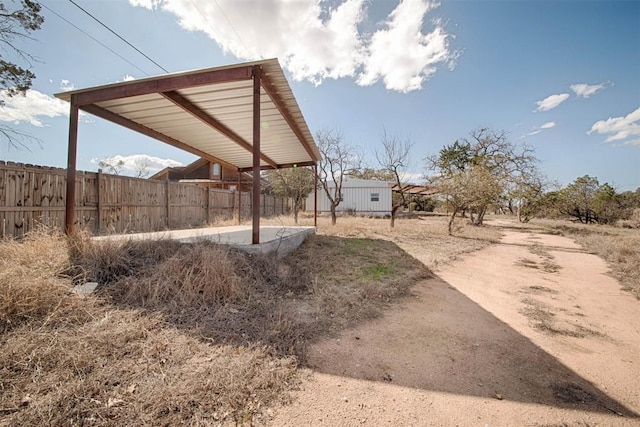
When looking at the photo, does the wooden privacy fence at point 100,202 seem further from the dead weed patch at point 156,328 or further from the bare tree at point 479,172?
the bare tree at point 479,172

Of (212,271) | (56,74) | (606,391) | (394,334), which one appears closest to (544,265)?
(606,391)

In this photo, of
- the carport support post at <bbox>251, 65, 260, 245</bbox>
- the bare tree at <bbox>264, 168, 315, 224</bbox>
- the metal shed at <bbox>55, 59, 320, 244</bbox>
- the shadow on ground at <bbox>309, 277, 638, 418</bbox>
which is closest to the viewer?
the shadow on ground at <bbox>309, 277, 638, 418</bbox>

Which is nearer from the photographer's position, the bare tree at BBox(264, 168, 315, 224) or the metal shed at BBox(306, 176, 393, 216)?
the bare tree at BBox(264, 168, 315, 224)

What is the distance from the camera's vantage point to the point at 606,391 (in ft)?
5.81

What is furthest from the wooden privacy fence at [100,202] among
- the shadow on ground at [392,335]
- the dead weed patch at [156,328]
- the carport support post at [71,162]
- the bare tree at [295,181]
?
the bare tree at [295,181]

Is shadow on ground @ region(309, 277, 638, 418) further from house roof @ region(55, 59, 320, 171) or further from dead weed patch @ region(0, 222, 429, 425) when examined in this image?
house roof @ region(55, 59, 320, 171)

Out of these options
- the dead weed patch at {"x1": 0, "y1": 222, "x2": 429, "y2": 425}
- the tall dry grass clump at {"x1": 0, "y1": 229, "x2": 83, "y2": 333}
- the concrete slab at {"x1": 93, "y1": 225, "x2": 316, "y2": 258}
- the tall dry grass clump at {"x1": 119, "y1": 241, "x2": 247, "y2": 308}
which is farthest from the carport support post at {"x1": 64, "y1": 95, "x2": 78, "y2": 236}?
the tall dry grass clump at {"x1": 119, "y1": 241, "x2": 247, "y2": 308}

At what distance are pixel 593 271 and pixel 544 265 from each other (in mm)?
783

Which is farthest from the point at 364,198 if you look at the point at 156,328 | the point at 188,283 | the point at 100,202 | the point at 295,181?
the point at 156,328

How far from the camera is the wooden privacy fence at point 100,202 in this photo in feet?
14.4

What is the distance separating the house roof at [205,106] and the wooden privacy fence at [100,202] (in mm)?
1770

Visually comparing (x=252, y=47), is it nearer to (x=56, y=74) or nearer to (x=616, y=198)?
(x=56, y=74)

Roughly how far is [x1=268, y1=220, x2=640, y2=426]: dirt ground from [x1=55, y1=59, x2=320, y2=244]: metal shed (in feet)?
8.53

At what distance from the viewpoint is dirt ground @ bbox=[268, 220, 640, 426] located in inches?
60.8
